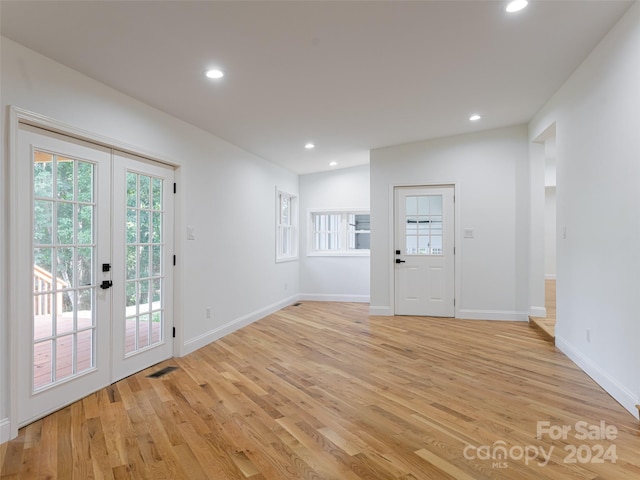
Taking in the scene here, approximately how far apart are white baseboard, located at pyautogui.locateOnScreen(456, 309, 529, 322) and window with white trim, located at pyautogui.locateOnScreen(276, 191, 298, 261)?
3.20m

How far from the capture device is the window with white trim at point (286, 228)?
7.26 metres

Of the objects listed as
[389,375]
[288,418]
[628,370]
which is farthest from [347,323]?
[628,370]

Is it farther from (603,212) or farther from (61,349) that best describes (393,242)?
(61,349)

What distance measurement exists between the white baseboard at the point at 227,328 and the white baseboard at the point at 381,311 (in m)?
1.66

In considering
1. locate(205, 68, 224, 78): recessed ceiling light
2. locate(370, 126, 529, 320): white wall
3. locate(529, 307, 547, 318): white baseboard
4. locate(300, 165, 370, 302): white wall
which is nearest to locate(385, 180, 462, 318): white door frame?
locate(370, 126, 529, 320): white wall

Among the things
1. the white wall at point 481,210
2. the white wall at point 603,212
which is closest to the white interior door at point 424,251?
the white wall at point 481,210

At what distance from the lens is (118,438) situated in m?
2.49

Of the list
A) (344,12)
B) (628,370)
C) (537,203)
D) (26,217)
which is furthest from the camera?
(537,203)

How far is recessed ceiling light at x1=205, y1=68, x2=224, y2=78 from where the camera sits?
3188 millimetres

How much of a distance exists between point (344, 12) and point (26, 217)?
2.46m

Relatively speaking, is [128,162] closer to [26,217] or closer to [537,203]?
[26,217]

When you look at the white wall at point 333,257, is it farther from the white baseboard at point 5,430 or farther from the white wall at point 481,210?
the white baseboard at point 5,430

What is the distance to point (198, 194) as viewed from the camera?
461 cm

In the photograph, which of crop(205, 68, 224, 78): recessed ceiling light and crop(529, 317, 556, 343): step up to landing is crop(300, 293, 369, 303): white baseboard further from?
crop(205, 68, 224, 78): recessed ceiling light
